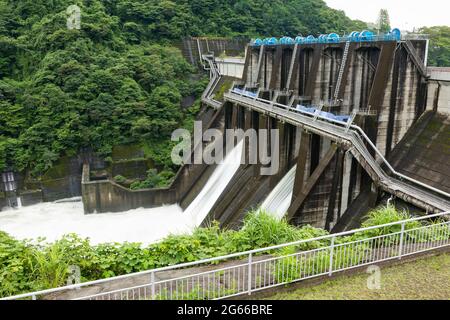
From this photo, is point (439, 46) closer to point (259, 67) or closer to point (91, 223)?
point (259, 67)

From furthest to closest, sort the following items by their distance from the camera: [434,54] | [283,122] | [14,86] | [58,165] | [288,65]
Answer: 1. [434,54]
2. [14,86]
3. [58,165]
4. [288,65]
5. [283,122]

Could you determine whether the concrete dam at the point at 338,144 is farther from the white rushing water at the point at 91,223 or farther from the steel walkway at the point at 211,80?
the steel walkway at the point at 211,80

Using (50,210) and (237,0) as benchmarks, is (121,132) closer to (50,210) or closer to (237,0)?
(50,210)

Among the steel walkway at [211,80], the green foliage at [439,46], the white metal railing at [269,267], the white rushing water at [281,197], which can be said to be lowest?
the white rushing water at [281,197]

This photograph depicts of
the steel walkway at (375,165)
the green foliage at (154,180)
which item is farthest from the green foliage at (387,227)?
the green foliage at (154,180)

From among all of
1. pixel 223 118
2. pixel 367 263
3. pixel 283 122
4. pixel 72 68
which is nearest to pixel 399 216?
pixel 367 263

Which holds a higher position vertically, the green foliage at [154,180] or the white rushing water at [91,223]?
the green foliage at [154,180]

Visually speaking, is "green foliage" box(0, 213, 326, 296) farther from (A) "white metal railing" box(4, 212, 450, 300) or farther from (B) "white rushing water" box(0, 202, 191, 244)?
(B) "white rushing water" box(0, 202, 191, 244)
